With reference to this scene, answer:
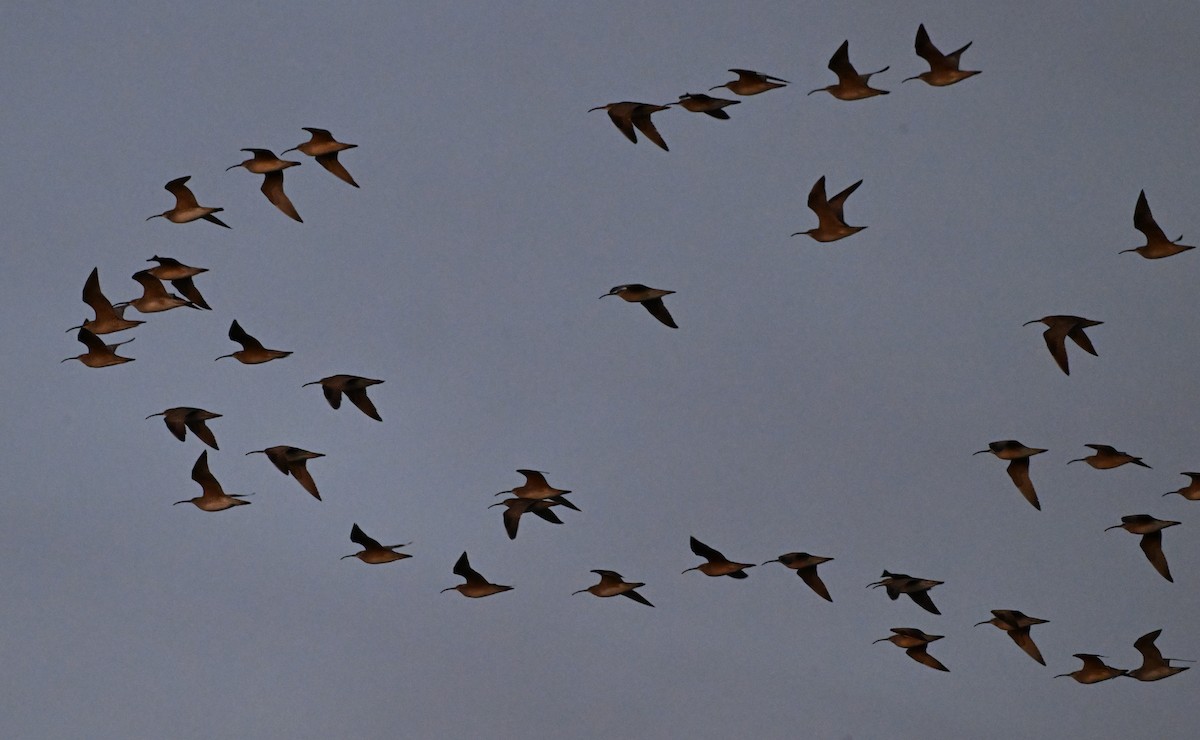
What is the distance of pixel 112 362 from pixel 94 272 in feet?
6.97

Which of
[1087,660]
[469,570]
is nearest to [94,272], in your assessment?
[469,570]

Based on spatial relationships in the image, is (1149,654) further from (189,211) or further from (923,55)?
(189,211)

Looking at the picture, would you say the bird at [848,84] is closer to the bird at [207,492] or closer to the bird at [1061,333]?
the bird at [1061,333]

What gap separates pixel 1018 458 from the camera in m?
48.3

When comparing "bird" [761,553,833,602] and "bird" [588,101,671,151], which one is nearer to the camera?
"bird" [588,101,671,151]

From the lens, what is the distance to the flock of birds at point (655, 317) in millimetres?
45062

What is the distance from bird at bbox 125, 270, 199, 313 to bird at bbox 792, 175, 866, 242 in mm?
14000

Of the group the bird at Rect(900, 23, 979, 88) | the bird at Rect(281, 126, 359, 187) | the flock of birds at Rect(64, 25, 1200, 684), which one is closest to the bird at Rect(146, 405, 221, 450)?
the flock of birds at Rect(64, 25, 1200, 684)

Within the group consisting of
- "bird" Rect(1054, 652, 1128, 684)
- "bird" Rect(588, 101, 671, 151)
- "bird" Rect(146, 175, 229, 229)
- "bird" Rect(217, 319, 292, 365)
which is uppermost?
"bird" Rect(588, 101, 671, 151)

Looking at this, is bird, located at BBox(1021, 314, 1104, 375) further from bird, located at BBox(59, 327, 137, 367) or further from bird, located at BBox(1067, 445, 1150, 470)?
bird, located at BBox(59, 327, 137, 367)

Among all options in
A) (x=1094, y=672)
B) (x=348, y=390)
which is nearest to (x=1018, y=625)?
(x=1094, y=672)

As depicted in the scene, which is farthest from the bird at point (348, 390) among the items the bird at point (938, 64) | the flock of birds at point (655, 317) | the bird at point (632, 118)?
the bird at point (938, 64)

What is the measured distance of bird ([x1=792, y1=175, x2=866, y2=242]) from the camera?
47.2m

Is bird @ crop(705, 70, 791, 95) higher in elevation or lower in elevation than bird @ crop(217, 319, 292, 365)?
higher
